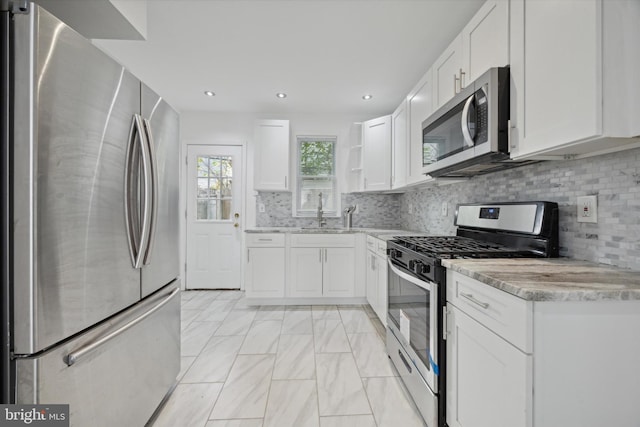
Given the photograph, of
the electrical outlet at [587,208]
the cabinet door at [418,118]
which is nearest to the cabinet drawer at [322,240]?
the cabinet door at [418,118]

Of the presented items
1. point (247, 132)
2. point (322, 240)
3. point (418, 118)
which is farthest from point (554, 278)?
point (247, 132)

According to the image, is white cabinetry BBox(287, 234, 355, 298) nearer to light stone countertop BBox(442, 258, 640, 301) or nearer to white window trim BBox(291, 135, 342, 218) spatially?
white window trim BBox(291, 135, 342, 218)

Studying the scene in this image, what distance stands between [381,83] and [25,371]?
327cm

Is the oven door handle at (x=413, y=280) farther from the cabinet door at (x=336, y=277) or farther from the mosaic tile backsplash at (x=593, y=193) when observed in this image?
the cabinet door at (x=336, y=277)

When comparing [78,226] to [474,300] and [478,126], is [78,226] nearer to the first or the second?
[474,300]

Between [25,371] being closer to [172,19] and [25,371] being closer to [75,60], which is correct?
[75,60]

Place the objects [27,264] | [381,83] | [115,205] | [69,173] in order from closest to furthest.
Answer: [27,264], [69,173], [115,205], [381,83]

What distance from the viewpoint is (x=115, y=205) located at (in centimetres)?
119

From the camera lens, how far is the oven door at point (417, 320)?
1410 mm

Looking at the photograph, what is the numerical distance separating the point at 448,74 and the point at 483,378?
1.86m

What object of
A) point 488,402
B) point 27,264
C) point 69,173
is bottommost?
point 488,402

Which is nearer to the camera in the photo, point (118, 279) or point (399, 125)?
point (118, 279)

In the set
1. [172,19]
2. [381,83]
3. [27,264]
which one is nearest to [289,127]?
[381,83]

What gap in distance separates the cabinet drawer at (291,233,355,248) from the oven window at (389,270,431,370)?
1289 millimetres
